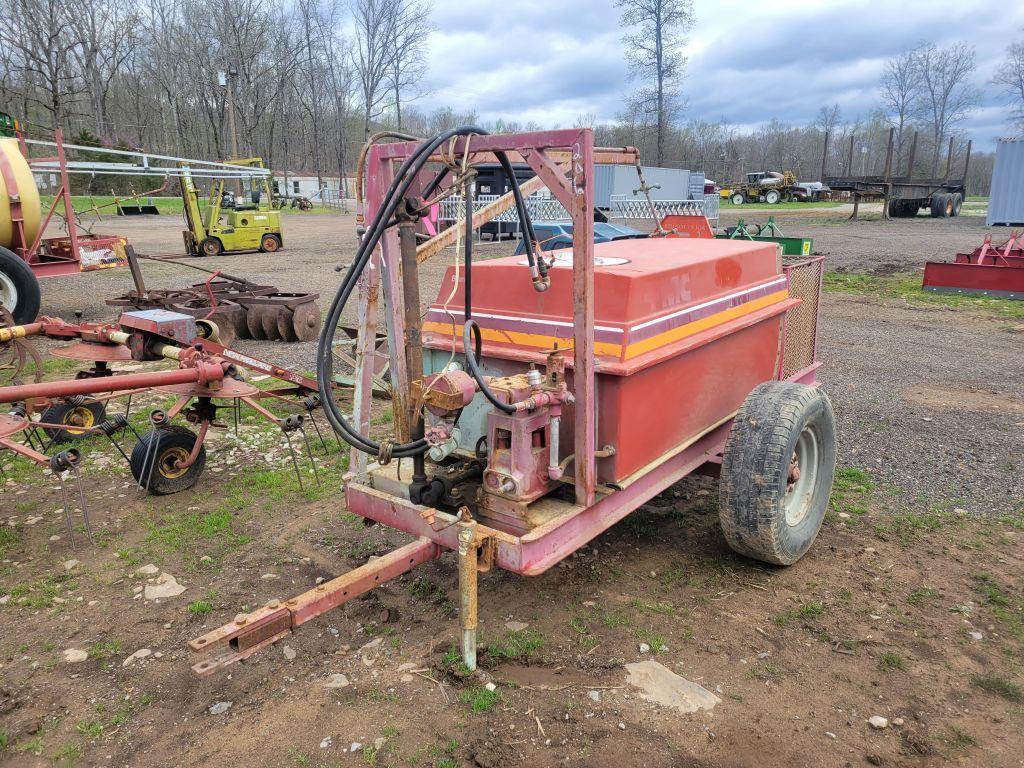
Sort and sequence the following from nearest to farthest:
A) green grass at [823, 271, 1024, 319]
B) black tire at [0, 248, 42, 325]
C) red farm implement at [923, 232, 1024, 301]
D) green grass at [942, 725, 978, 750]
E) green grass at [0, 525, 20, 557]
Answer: green grass at [942, 725, 978, 750] → green grass at [0, 525, 20, 557] → black tire at [0, 248, 42, 325] → green grass at [823, 271, 1024, 319] → red farm implement at [923, 232, 1024, 301]

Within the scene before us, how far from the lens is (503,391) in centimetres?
285

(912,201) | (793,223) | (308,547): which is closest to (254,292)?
(308,547)

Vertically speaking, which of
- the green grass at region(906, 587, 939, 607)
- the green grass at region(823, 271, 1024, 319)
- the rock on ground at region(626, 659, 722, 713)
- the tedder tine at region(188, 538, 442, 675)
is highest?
the tedder tine at region(188, 538, 442, 675)

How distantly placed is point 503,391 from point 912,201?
35.6 m

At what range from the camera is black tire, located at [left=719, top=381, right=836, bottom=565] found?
334 cm

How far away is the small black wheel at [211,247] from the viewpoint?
18750 millimetres

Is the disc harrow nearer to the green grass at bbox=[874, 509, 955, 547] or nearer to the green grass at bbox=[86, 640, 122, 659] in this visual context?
the green grass at bbox=[86, 640, 122, 659]

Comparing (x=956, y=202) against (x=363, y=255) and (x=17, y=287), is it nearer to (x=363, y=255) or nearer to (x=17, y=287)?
(x=17, y=287)

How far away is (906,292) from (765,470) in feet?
36.5

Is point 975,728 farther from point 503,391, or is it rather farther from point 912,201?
point 912,201

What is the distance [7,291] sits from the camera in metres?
8.77

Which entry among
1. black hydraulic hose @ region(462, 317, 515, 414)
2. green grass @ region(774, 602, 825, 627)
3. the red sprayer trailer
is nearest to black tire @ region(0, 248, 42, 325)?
the red sprayer trailer

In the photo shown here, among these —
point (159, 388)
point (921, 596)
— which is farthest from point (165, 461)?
point (921, 596)

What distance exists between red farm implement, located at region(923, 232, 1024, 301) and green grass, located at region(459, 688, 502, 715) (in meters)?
12.3
